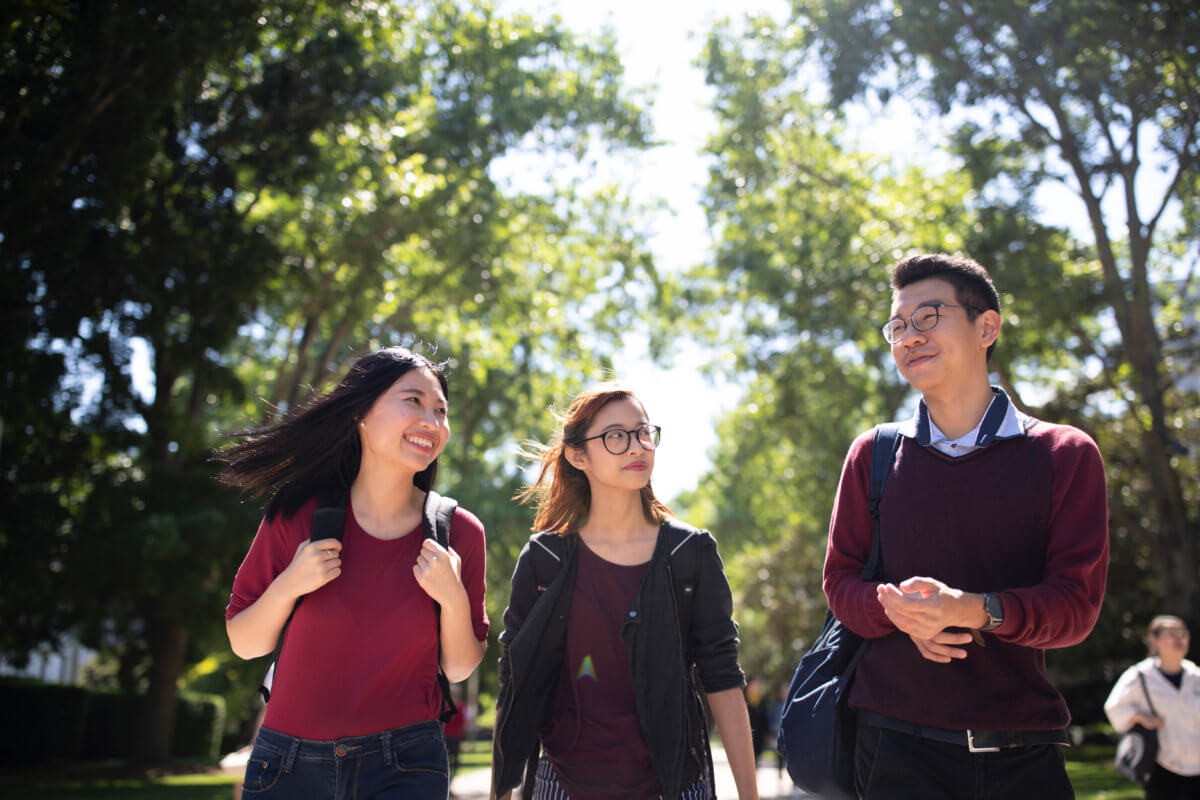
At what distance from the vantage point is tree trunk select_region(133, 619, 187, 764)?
1984cm

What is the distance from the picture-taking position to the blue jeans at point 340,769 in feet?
11.8

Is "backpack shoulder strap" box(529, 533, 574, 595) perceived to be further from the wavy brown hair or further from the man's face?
the man's face

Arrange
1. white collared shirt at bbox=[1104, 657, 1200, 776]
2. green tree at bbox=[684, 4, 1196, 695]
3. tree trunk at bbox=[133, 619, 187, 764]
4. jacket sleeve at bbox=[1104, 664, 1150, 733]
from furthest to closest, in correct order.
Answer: tree trunk at bbox=[133, 619, 187, 764] < green tree at bbox=[684, 4, 1196, 695] < jacket sleeve at bbox=[1104, 664, 1150, 733] < white collared shirt at bbox=[1104, 657, 1200, 776]

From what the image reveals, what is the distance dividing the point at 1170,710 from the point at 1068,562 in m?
5.31

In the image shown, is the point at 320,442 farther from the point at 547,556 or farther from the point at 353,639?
the point at 547,556

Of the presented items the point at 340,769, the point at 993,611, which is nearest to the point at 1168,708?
the point at 993,611

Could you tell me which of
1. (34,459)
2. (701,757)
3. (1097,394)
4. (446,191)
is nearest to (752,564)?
(1097,394)

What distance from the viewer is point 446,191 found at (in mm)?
17938

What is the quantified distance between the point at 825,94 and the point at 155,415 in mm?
11189

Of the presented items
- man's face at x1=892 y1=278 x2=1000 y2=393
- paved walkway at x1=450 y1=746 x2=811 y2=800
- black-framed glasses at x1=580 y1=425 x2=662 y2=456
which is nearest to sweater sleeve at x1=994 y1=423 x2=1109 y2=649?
man's face at x1=892 y1=278 x2=1000 y2=393

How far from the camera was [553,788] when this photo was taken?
4.16 meters

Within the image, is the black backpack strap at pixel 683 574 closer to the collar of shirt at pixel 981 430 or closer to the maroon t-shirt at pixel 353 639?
the maroon t-shirt at pixel 353 639

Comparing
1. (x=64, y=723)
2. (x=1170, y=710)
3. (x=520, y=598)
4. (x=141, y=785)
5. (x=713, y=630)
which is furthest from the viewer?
(x=64, y=723)

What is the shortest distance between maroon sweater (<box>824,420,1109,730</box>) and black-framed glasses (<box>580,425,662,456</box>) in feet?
A: 4.34
